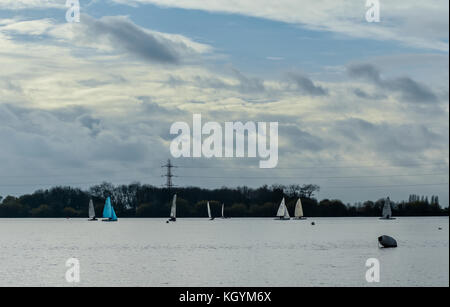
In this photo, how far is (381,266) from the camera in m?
83.8

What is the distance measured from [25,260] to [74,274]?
2676 cm

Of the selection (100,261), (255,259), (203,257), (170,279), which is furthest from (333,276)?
(100,261)

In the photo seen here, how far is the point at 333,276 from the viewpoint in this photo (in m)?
72.4

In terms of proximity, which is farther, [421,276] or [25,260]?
[25,260]

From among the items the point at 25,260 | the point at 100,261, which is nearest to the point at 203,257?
the point at 100,261

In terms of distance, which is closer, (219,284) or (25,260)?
(219,284)

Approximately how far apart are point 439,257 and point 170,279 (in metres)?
45.0
